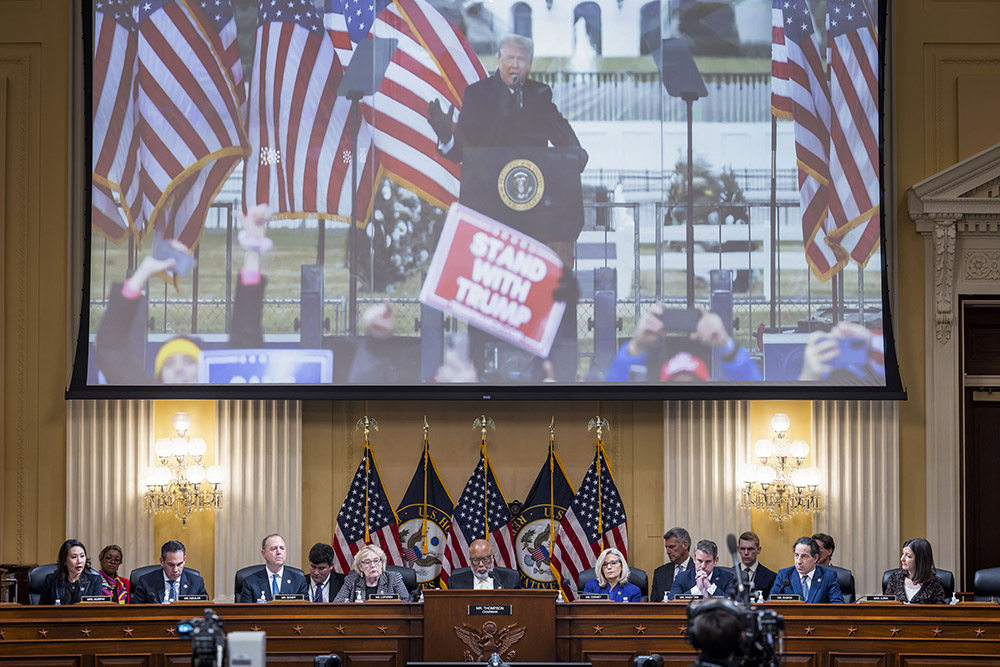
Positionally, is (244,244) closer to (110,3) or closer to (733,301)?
(110,3)

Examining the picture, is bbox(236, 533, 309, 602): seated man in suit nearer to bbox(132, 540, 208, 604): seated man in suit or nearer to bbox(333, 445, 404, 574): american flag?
bbox(132, 540, 208, 604): seated man in suit

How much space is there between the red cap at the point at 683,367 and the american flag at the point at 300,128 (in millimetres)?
3077

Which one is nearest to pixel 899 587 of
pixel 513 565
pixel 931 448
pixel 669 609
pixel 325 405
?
pixel 669 609

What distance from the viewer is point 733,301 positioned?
11250 millimetres

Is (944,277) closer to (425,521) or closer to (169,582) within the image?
(425,521)

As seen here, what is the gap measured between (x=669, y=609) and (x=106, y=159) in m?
6.55

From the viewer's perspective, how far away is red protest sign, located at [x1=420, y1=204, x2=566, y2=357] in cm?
1123

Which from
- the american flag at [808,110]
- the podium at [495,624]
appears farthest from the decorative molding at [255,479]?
the american flag at [808,110]

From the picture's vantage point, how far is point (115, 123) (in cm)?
1134

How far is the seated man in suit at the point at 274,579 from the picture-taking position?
30.9ft

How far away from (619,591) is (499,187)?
12.8 ft

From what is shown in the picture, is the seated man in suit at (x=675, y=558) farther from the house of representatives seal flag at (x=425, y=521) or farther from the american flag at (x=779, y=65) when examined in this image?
the american flag at (x=779, y=65)

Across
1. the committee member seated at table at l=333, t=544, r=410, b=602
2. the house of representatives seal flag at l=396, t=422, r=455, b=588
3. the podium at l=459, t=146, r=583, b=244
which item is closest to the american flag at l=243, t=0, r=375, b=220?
the podium at l=459, t=146, r=583, b=244

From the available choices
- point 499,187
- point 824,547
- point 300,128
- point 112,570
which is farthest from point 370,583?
point 300,128
